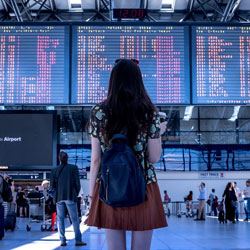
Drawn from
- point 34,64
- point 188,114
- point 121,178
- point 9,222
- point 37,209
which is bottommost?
point 9,222

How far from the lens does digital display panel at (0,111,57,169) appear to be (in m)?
10.7

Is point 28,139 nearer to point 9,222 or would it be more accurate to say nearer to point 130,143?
point 9,222

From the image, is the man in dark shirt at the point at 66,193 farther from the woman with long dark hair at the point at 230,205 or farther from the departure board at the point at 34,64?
the woman with long dark hair at the point at 230,205

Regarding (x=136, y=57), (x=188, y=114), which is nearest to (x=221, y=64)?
(x=136, y=57)

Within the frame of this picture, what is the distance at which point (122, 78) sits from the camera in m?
2.13

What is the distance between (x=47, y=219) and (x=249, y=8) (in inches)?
579

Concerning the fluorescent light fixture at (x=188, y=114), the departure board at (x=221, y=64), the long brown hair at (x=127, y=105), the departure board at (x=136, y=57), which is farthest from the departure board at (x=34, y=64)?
the fluorescent light fixture at (x=188, y=114)

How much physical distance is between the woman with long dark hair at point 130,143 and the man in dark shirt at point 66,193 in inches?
179

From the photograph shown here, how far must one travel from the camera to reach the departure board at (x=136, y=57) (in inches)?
377

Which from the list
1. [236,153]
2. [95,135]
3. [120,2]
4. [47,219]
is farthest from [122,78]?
[236,153]

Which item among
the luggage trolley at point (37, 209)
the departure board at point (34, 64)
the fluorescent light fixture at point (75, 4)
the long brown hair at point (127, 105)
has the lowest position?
the luggage trolley at point (37, 209)

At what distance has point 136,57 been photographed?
9781 mm

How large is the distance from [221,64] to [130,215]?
8340 millimetres

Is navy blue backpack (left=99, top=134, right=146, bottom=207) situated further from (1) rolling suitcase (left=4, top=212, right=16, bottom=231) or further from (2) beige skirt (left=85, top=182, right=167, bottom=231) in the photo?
(1) rolling suitcase (left=4, top=212, right=16, bottom=231)
